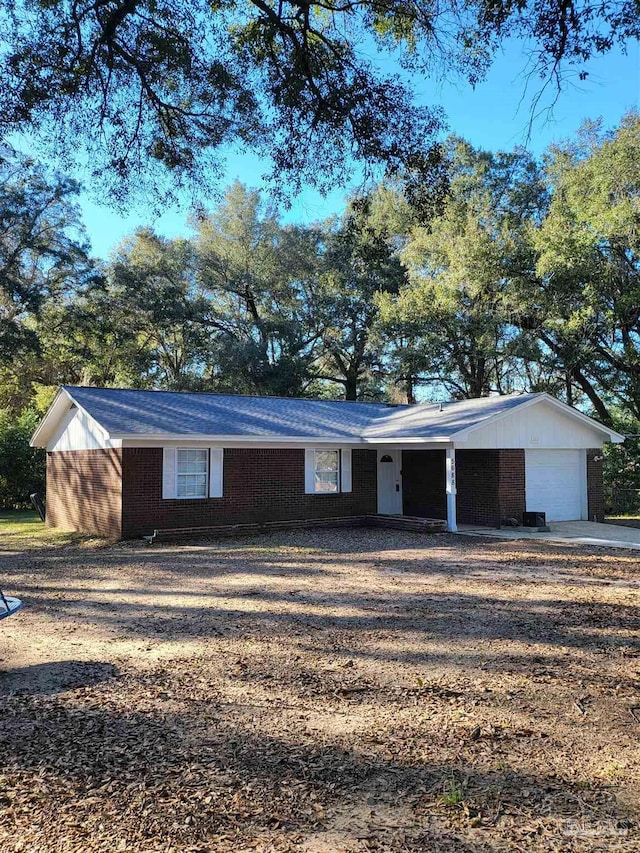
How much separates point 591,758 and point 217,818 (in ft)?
7.58

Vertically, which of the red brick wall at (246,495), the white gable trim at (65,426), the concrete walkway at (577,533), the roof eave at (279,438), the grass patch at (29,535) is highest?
the white gable trim at (65,426)

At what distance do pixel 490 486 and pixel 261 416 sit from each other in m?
6.83

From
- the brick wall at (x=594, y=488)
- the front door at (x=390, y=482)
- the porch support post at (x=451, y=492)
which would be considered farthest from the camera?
the front door at (x=390, y=482)

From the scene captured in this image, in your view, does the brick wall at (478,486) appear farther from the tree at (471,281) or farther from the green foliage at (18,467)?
the green foliage at (18,467)

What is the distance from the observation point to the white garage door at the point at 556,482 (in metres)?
17.3

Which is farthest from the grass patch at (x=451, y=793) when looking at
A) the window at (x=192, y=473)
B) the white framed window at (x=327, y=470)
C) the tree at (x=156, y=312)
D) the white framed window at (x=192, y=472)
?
the tree at (x=156, y=312)

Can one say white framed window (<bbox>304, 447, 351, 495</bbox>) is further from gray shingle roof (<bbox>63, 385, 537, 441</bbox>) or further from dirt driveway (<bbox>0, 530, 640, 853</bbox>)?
dirt driveway (<bbox>0, 530, 640, 853</bbox>)

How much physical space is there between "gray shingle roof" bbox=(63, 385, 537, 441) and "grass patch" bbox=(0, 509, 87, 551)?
3452 mm

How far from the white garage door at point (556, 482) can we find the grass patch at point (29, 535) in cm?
1213

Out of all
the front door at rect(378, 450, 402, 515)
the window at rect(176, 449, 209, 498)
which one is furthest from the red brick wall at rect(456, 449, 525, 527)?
the window at rect(176, 449, 209, 498)

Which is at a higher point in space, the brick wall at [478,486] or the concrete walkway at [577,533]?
the brick wall at [478,486]

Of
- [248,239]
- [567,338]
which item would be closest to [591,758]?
[567,338]

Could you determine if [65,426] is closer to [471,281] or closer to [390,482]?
[390,482]

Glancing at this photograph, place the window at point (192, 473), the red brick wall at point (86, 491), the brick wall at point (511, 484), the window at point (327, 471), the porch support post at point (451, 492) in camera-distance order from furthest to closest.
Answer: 1. the window at point (327, 471)
2. the brick wall at point (511, 484)
3. the porch support post at point (451, 492)
4. the window at point (192, 473)
5. the red brick wall at point (86, 491)
